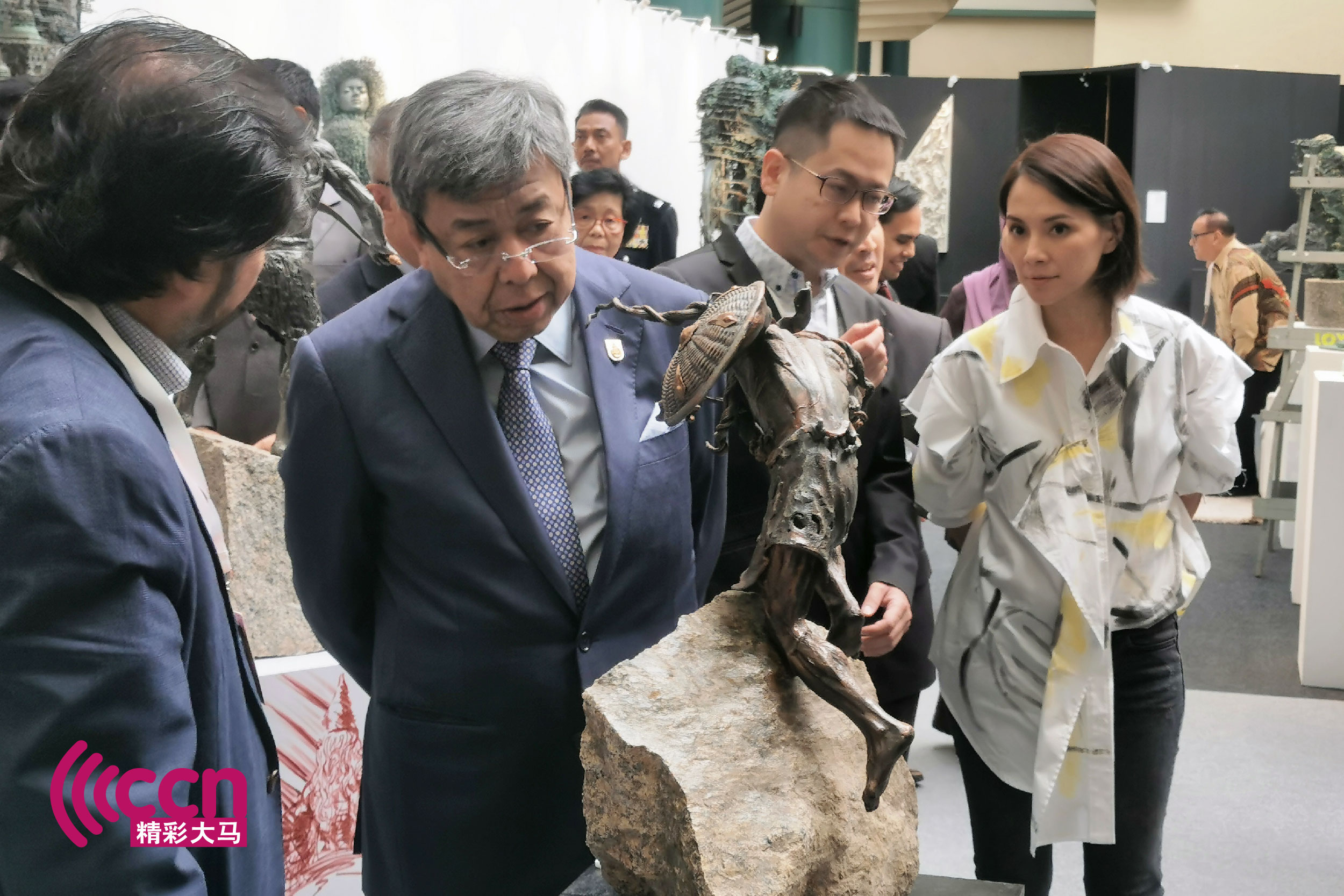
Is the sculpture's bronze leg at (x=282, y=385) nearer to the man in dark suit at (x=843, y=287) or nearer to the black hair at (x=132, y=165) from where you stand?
the man in dark suit at (x=843, y=287)

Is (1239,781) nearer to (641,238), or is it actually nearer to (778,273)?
(778,273)

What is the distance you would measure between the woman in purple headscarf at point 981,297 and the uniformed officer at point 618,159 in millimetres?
1341

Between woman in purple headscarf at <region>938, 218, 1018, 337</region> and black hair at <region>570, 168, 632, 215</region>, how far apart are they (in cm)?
121

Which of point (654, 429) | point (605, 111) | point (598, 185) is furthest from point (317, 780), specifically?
point (605, 111)

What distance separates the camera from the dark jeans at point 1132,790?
7.02 feet

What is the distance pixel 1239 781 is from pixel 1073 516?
2417 mm

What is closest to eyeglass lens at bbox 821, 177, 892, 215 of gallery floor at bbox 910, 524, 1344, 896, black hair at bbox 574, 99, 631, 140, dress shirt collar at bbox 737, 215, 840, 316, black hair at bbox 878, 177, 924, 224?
dress shirt collar at bbox 737, 215, 840, 316

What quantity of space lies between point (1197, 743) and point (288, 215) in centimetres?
397

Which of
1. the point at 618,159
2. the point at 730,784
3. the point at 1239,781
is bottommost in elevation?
the point at 1239,781

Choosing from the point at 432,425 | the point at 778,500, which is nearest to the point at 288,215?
the point at 432,425

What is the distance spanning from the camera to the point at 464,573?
1.64m

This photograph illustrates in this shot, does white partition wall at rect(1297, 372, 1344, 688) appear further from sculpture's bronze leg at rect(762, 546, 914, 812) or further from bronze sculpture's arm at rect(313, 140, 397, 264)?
sculpture's bronze leg at rect(762, 546, 914, 812)

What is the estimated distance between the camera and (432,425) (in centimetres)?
166

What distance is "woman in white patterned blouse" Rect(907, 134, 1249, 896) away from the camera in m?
2.09
